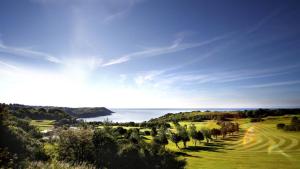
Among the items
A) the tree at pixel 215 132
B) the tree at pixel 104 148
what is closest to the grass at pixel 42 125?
the tree at pixel 104 148

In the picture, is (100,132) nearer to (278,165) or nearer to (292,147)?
(278,165)

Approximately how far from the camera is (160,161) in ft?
74.0

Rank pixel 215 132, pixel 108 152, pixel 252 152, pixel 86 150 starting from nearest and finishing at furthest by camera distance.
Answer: pixel 86 150
pixel 108 152
pixel 252 152
pixel 215 132

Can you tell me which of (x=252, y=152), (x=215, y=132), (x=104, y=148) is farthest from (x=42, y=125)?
(x=252, y=152)

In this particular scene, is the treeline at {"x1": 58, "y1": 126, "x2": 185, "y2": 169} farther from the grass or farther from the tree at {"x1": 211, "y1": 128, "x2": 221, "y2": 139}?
the tree at {"x1": 211, "y1": 128, "x2": 221, "y2": 139}

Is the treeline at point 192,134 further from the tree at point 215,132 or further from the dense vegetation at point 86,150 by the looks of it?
the dense vegetation at point 86,150

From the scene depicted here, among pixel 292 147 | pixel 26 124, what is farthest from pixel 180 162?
pixel 292 147

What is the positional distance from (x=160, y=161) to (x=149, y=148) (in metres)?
2.29

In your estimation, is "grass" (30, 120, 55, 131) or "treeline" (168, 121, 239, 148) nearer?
"treeline" (168, 121, 239, 148)

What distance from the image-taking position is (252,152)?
5794cm

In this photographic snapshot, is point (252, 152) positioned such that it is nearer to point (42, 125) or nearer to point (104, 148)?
point (104, 148)

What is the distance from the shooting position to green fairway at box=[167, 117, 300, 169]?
4127cm

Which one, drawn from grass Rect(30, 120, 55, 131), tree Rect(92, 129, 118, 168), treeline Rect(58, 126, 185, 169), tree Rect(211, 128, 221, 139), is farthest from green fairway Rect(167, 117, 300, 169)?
grass Rect(30, 120, 55, 131)

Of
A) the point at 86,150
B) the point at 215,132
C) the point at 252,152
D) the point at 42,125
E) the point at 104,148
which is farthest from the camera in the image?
the point at 42,125
